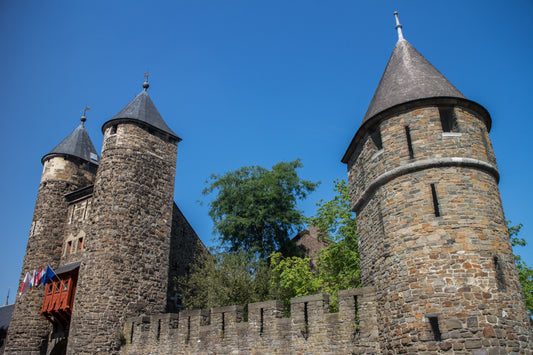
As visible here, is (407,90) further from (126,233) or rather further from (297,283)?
(297,283)

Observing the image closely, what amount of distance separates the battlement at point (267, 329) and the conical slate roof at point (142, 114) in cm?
802

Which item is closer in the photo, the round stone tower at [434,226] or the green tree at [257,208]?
the round stone tower at [434,226]

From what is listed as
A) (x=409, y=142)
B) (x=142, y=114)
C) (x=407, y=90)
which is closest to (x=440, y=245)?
(x=409, y=142)

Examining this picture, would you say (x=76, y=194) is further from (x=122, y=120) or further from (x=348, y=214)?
(x=348, y=214)

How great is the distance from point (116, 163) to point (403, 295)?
41.3 feet

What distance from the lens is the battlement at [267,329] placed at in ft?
32.9

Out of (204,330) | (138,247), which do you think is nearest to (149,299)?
(138,247)

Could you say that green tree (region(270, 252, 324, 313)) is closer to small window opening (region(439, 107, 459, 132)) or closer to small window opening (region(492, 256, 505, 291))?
small window opening (region(439, 107, 459, 132))

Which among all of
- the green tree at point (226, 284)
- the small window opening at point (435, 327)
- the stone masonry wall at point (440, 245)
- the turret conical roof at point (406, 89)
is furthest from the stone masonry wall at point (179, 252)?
the small window opening at point (435, 327)

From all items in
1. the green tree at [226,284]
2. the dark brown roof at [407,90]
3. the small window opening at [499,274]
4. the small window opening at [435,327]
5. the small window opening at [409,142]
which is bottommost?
the small window opening at [435,327]

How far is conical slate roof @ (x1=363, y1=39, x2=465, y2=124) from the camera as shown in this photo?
10.3m

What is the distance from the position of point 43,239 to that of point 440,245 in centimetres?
1831

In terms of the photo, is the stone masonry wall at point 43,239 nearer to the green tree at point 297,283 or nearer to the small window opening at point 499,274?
the green tree at point 297,283

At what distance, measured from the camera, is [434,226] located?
8891mm
